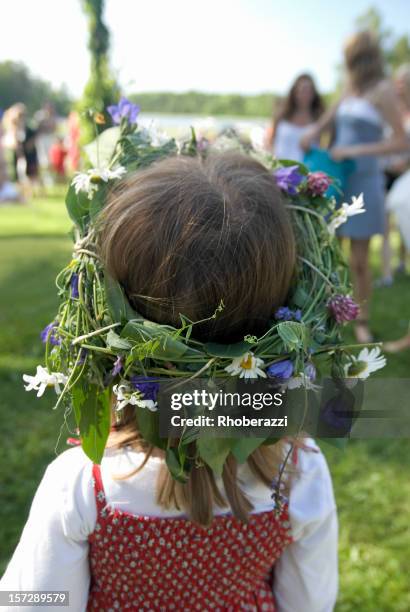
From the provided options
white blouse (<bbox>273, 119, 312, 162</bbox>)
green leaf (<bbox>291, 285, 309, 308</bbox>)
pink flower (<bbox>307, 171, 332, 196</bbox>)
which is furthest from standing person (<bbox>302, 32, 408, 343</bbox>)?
green leaf (<bbox>291, 285, 309, 308</bbox>)

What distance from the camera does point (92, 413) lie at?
100cm

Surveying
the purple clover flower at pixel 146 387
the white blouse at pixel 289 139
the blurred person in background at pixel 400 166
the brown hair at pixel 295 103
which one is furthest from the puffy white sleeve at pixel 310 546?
the brown hair at pixel 295 103

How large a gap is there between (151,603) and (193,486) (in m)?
0.33

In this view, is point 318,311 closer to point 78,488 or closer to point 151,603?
point 78,488

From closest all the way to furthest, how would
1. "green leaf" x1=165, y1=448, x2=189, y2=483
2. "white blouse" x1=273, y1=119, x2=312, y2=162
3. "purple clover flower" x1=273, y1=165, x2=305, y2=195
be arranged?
"green leaf" x1=165, y1=448, x2=189, y2=483 → "purple clover flower" x1=273, y1=165, x2=305, y2=195 → "white blouse" x1=273, y1=119, x2=312, y2=162

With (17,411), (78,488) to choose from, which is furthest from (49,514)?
(17,411)

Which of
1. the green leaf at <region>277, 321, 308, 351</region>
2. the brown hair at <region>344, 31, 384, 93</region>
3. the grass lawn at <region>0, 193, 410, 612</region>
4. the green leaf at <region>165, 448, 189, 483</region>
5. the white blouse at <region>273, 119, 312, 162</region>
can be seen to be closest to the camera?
the green leaf at <region>277, 321, 308, 351</region>

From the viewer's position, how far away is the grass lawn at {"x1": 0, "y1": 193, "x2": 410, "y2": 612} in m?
2.11

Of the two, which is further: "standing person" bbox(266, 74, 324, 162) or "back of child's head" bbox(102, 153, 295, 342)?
"standing person" bbox(266, 74, 324, 162)

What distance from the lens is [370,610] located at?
6.52 ft

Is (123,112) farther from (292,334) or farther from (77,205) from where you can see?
(292,334)

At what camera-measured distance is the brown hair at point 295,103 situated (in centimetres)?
527

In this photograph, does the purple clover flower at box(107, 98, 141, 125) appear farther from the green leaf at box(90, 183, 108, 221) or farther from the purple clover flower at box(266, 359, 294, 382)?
the purple clover flower at box(266, 359, 294, 382)

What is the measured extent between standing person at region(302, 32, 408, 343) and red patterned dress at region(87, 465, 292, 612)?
8.67ft
